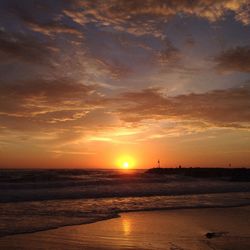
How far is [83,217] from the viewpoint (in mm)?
16016

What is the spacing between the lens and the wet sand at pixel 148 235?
10.3 metres

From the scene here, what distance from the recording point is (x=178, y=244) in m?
10.5

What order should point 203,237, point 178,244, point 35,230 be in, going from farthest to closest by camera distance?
point 35,230 → point 203,237 → point 178,244

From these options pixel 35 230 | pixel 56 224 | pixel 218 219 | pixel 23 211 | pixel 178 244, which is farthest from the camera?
pixel 23 211

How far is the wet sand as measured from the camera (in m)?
10.3

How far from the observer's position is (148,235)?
11.8 m

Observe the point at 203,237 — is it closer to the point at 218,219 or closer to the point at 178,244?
the point at 178,244

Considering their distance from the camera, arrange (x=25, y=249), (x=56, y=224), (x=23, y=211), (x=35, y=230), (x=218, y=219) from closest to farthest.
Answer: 1. (x=25, y=249)
2. (x=35, y=230)
3. (x=56, y=224)
4. (x=218, y=219)
5. (x=23, y=211)

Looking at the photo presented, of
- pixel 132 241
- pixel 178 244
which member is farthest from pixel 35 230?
pixel 178 244

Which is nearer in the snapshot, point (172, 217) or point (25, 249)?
point (25, 249)

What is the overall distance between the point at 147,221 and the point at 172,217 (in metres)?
1.74

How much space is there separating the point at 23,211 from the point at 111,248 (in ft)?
28.6

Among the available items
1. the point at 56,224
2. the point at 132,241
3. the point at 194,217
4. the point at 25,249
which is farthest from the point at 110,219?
the point at 25,249

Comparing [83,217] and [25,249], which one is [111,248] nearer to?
[25,249]
